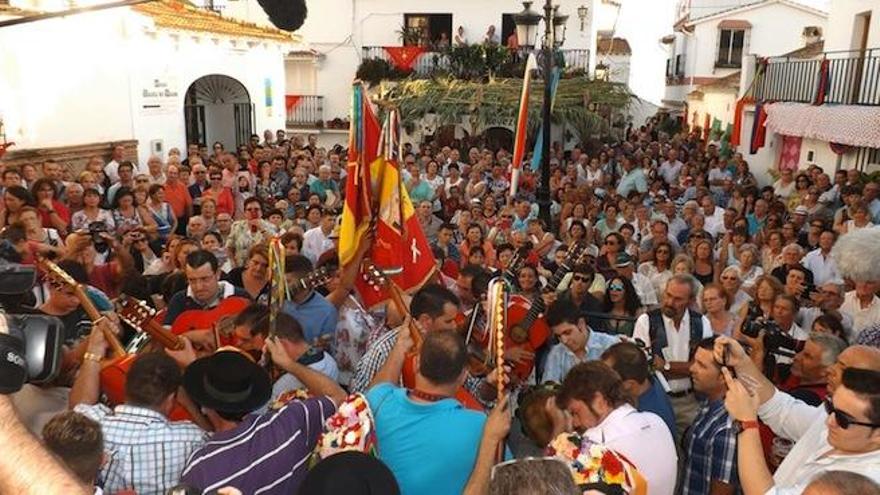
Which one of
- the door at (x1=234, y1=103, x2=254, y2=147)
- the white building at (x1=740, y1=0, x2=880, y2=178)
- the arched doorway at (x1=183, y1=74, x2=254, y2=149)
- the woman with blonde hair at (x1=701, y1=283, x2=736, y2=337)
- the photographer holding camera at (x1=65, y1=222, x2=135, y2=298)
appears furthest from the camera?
the door at (x1=234, y1=103, x2=254, y2=147)

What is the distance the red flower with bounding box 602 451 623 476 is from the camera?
8.32ft

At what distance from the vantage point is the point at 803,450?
3.06 metres

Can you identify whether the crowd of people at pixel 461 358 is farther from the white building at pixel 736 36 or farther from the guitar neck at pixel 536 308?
the white building at pixel 736 36

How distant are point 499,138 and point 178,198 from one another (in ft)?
49.2

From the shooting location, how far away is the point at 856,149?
12.4 meters

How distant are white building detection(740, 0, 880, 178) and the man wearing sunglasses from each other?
8.89m

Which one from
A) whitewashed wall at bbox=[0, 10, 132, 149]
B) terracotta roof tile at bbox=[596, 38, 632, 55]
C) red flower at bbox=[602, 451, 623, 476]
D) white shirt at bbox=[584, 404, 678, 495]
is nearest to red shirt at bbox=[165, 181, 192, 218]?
whitewashed wall at bbox=[0, 10, 132, 149]

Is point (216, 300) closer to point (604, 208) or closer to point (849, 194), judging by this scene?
point (604, 208)

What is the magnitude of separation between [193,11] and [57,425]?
622 inches

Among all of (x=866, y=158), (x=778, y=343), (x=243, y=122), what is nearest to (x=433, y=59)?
(x=243, y=122)

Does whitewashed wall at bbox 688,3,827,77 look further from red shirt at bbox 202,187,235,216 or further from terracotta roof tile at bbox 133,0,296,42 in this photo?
red shirt at bbox 202,187,235,216

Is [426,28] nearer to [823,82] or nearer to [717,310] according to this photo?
[823,82]

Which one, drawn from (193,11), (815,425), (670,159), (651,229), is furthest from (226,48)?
(815,425)

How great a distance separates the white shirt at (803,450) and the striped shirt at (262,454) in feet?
5.82
